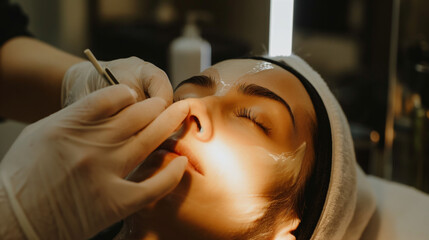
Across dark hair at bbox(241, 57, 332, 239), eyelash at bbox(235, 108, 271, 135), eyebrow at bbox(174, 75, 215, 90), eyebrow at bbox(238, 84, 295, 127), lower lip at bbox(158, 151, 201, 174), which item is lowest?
dark hair at bbox(241, 57, 332, 239)

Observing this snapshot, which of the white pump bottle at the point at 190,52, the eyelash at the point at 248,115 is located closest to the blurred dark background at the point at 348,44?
the white pump bottle at the point at 190,52

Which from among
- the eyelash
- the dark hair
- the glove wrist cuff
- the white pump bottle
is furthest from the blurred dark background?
the glove wrist cuff

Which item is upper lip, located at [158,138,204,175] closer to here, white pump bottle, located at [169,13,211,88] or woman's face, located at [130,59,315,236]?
woman's face, located at [130,59,315,236]

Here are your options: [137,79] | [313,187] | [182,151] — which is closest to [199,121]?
[182,151]

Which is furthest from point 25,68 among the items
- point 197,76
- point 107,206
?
point 107,206

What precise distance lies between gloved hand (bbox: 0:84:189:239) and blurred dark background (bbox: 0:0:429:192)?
711 mm

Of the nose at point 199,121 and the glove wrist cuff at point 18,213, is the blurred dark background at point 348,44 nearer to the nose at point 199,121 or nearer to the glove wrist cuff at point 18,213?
the nose at point 199,121

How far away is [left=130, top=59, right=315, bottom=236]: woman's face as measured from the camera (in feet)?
2.70

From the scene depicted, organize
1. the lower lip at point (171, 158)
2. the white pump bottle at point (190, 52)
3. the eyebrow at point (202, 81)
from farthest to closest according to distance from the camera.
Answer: the white pump bottle at point (190, 52) < the eyebrow at point (202, 81) < the lower lip at point (171, 158)

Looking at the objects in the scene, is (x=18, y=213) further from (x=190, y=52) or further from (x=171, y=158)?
(x=190, y=52)

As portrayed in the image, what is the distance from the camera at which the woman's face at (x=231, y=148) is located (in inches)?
32.4

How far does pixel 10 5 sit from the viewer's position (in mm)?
1319

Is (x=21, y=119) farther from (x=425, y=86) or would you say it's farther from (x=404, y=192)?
(x=425, y=86)

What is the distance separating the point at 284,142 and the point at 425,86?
0.87 meters
